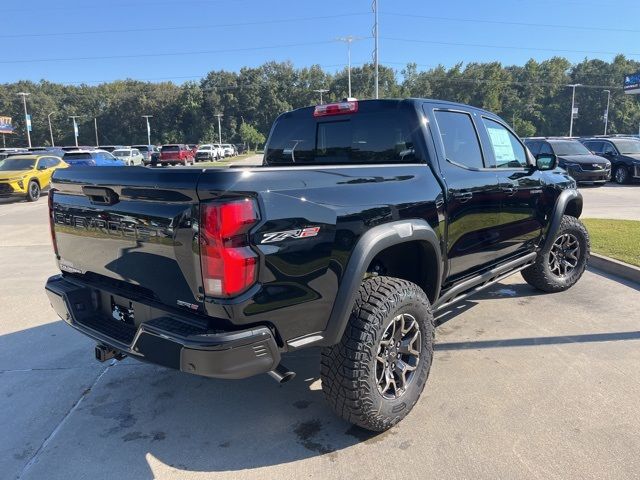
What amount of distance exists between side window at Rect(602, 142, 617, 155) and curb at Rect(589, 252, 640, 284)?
13965mm

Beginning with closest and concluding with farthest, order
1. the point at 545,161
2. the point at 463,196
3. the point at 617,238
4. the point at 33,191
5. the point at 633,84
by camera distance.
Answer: the point at 463,196
the point at 545,161
the point at 617,238
the point at 33,191
the point at 633,84

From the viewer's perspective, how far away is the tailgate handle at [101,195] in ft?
8.50

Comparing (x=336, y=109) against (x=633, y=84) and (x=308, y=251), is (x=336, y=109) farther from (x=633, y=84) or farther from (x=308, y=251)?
(x=633, y=84)

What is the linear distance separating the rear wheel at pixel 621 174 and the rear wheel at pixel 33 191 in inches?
818

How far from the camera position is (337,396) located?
2699 mm

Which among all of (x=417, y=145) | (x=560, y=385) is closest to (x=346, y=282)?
(x=417, y=145)

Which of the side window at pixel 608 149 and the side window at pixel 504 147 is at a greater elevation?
the side window at pixel 504 147

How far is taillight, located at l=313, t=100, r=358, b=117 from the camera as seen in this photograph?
3.70 m

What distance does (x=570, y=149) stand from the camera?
17.7 metres

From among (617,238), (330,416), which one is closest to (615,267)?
(617,238)

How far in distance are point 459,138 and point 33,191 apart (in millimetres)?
16237

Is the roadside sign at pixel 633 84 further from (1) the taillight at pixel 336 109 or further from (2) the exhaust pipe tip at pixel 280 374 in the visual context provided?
(2) the exhaust pipe tip at pixel 280 374

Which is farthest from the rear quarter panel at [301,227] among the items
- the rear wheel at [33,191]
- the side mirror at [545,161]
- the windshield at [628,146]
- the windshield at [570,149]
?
the windshield at [628,146]

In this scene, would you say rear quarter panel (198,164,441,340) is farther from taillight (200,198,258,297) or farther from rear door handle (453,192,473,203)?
rear door handle (453,192,473,203)
